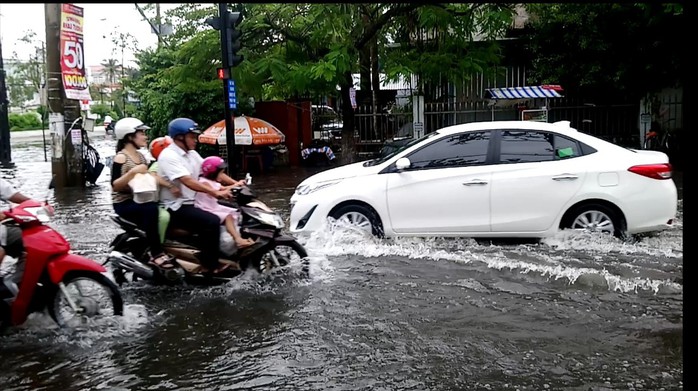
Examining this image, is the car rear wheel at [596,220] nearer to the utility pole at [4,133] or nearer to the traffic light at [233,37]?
the traffic light at [233,37]

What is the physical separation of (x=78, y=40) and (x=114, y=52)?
3601cm

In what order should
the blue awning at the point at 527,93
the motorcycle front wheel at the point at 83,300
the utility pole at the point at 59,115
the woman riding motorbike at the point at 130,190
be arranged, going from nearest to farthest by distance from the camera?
the motorcycle front wheel at the point at 83,300 → the woman riding motorbike at the point at 130,190 → the utility pole at the point at 59,115 → the blue awning at the point at 527,93

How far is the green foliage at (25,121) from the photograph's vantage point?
55.7 m

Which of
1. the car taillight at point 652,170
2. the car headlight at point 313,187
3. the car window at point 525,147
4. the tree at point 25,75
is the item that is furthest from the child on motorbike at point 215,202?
the tree at point 25,75

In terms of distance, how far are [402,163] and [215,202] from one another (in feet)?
8.37

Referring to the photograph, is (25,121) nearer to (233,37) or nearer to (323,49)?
(323,49)

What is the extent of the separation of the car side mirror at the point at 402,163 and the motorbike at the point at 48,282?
396 centimetres

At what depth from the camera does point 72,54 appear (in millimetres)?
15180

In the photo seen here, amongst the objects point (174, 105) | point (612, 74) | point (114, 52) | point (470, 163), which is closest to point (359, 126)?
point (174, 105)

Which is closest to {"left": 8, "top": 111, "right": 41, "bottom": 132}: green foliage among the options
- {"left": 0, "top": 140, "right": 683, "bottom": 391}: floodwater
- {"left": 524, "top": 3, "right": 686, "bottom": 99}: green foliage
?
{"left": 524, "top": 3, "right": 686, "bottom": 99}: green foliage

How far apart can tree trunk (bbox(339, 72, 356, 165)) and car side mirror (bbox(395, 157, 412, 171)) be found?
8.79 m

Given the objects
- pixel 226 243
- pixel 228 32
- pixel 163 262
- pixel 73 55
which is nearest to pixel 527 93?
pixel 228 32

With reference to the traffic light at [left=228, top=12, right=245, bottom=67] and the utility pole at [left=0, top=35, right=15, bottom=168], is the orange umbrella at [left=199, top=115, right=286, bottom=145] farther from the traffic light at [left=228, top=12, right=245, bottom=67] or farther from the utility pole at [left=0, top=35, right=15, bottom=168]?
the utility pole at [left=0, top=35, right=15, bottom=168]

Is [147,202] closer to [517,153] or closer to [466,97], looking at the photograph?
[517,153]
